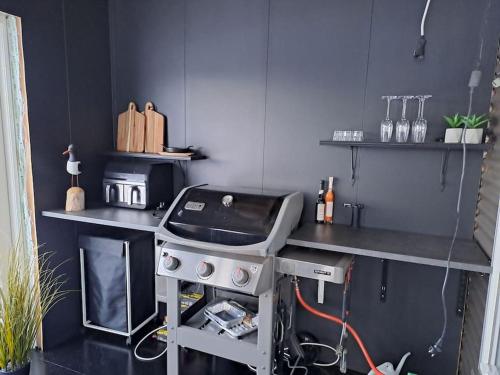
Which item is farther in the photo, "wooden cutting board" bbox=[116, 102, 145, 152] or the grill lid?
"wooden cutting board" bbox=[116, 102, 145, 152]

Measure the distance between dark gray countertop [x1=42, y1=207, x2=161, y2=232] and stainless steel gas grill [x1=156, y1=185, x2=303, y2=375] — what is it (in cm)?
21

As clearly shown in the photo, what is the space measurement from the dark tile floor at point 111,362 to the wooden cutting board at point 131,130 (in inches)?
54.0

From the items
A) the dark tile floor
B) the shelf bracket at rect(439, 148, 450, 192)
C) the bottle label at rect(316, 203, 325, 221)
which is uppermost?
the shelf bracket at rect(439, 148, 450, 192)

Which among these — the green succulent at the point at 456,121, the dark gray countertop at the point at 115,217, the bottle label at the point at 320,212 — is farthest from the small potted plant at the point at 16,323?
the green succulent at the point at 456,121

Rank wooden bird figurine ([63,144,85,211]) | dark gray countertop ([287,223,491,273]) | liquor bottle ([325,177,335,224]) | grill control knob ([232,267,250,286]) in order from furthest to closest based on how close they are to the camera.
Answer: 1. wooden bird figurine ([63,144,85,211])
2. liquor bottle ([325,177,335,224])
3. grill control knob ([232,267,250,286])
4. dark gray countertop ([287,223,491,273])

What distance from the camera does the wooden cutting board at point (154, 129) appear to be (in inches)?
98.6

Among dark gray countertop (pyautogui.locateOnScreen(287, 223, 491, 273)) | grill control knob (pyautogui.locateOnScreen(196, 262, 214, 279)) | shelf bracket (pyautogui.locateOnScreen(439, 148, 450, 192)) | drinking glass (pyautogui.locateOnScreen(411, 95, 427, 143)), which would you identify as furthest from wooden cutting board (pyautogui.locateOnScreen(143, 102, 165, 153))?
shelf bracket (pyautogui.locateOnScreen(439, 148, 450, 192))

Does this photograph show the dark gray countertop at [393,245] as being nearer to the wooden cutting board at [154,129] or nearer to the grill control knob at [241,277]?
the grill control knob at [241,277]

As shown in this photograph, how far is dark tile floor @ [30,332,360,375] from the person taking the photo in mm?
2113

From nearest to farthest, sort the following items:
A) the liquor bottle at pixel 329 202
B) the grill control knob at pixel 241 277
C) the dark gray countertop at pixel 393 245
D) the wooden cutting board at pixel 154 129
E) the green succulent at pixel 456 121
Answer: the dark gray countertop at pixel 393 245 < the grill control knob at pixel 241 277 < the green succulent at pixel 456 121 < the liquor bottle at pixel 329 202 < the wooden cutting board at pixel 154 129

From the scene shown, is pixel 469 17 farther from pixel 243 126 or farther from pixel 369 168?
pixel 243 126

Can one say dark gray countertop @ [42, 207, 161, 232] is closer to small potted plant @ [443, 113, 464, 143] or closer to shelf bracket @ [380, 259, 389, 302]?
shelf bracket @ [380, 259, 389, 302]

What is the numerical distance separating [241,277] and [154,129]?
140 centimetres

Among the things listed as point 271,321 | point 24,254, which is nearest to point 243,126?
point 271,321
